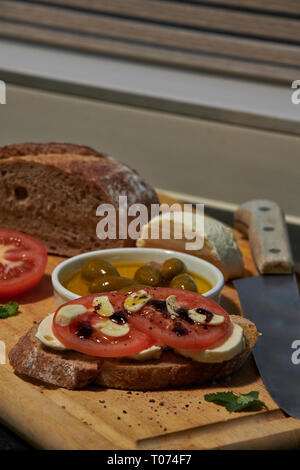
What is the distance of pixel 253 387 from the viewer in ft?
6.81

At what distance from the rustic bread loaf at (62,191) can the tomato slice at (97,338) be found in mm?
868

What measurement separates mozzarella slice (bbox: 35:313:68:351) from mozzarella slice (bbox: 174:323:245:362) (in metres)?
0.33

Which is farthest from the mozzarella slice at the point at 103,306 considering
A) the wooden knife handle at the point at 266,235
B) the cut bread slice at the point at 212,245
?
the wooden knife handle at the point at 266,235

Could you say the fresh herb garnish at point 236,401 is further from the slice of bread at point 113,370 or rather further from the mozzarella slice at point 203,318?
the mozzarella slice at point 203,318

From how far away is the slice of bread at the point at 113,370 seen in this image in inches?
78.0

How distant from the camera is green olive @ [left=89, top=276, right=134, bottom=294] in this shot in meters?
2.40

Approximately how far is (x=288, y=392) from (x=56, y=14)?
3.13 metres

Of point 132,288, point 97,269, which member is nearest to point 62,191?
point 97,269

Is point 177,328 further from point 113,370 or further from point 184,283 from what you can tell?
point 184,283

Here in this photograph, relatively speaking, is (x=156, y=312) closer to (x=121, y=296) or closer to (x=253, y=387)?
(x=121, y=296)

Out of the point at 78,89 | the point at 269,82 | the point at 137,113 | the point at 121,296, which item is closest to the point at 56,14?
the point at 78,89

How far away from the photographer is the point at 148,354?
6.55 feet

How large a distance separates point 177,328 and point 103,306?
234 millimetres

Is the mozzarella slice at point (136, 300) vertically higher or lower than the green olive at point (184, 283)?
higher
